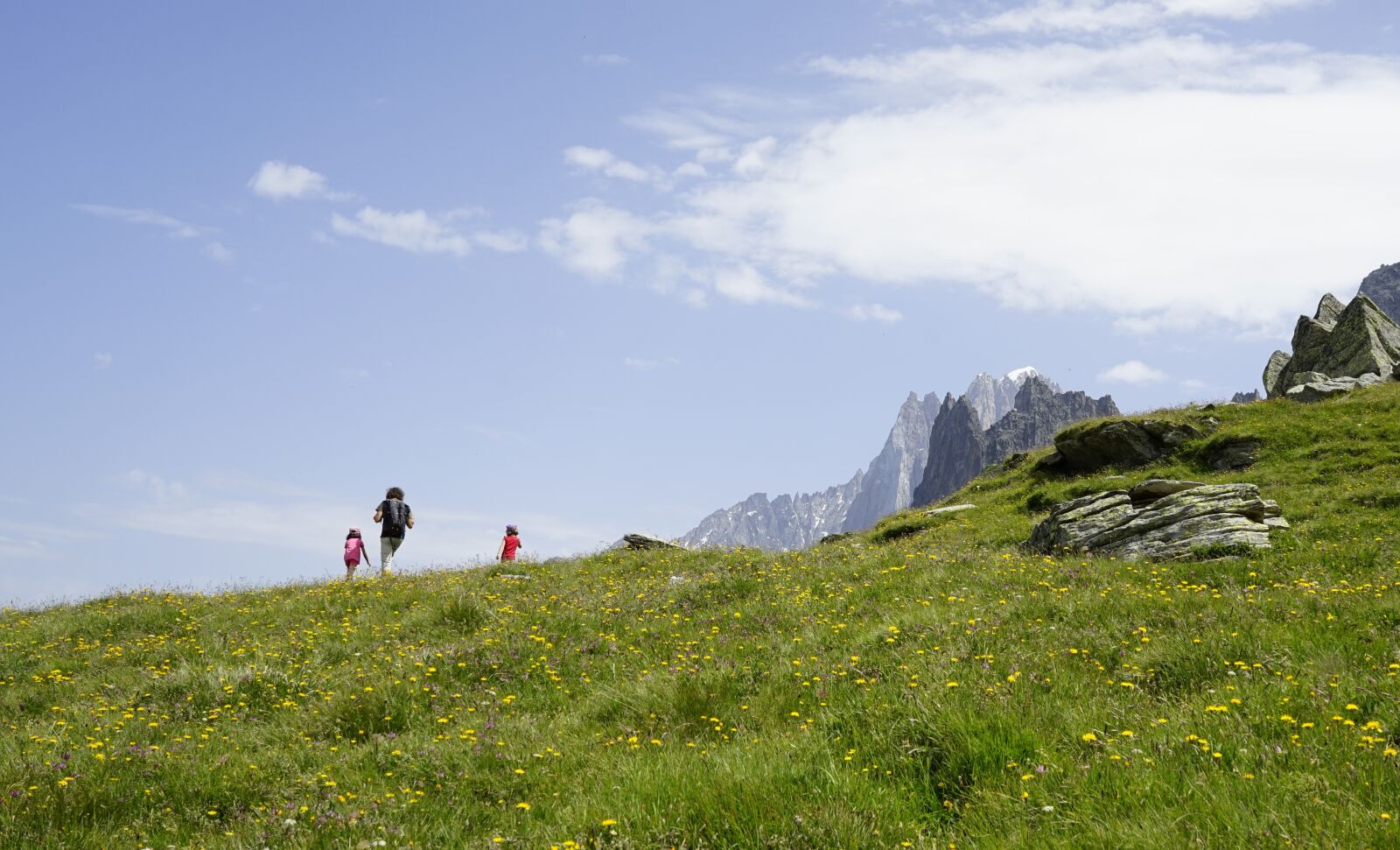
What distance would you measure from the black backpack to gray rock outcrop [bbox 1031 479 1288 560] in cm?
1594

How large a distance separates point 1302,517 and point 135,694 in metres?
21.3

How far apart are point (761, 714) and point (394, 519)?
16942mm

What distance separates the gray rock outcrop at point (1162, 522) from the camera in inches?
560

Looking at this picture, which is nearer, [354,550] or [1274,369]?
[354,550]

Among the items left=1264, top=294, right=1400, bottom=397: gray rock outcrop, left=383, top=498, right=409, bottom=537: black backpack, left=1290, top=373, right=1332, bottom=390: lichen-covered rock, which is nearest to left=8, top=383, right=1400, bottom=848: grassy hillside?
left=383, top=498, right=409, bottom=537: black backpack

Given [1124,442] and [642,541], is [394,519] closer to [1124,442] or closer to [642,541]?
[642,541]

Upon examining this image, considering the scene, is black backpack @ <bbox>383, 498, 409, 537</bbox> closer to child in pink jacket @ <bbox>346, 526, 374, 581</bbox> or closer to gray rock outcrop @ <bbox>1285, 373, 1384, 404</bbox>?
child in pink jacket @ <bbox>346, 526, 374, 581</bbox>

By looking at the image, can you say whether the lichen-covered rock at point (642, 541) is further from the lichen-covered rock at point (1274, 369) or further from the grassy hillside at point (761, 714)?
the lichen-covered rock at point (1274, 369)

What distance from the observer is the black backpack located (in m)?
22.0

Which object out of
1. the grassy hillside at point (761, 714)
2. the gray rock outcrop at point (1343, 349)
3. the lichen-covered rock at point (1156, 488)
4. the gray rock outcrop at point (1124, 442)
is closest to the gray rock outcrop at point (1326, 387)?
the gray rock outcrop at point (1343, 349)

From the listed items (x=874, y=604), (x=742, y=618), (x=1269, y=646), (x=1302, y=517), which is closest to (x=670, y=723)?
(x=742, y=618)

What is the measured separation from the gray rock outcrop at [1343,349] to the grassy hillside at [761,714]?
25.2 m

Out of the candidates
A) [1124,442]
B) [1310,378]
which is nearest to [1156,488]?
[1124,442]

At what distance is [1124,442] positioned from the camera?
90.9ft
